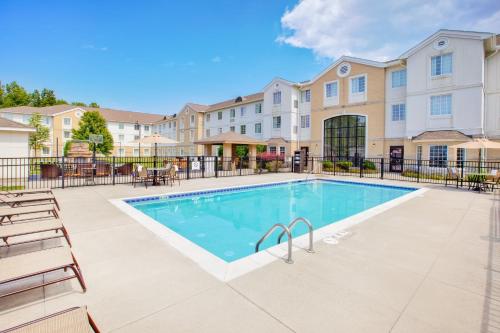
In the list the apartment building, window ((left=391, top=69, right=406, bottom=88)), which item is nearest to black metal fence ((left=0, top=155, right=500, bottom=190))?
window ((left=391, top=69, right=406, bottom=88))

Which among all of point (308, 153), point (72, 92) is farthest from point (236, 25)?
point (72, 92)

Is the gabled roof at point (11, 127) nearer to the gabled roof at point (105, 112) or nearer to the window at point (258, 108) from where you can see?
the window at point (258, 108)

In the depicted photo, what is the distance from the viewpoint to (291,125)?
1173 inches

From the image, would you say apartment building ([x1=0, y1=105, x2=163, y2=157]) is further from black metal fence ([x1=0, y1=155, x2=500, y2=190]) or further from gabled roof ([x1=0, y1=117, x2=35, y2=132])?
gabled roof ([x1=0, y1=117, x2=35, y2=132])

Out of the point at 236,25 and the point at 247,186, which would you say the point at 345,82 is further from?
the point at 247,186

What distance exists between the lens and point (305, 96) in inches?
1193

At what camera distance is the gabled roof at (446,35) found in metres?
17.7

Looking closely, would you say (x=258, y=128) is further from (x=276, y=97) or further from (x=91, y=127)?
(x=91, y=127)

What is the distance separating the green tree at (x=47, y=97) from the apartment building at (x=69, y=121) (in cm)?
1706

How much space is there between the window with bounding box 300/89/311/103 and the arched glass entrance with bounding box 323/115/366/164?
404 centimetres

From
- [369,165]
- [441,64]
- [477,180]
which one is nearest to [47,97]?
[369,165]

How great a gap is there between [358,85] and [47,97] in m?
68.6

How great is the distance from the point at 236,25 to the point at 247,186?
42.0ft

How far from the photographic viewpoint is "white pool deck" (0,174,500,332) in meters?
2.44
